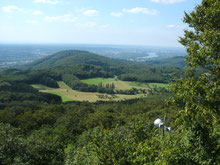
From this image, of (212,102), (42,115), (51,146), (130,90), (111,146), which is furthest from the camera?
(130,90)

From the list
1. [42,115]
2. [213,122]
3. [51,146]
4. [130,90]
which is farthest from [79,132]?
[130,90]

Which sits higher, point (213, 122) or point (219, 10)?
point (219, 10)

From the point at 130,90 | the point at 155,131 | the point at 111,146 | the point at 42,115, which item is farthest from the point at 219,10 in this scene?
the point at 130,90

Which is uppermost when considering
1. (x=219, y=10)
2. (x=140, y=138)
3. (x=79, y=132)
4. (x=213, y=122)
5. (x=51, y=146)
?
(x=219, y=10)

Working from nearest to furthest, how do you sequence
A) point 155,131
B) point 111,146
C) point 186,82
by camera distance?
point 186,82, point 111,146, point 155,131

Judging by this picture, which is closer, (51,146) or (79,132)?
(51,146)

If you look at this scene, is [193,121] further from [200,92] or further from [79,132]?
[79,132]

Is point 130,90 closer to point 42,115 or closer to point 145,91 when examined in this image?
point 145,91
